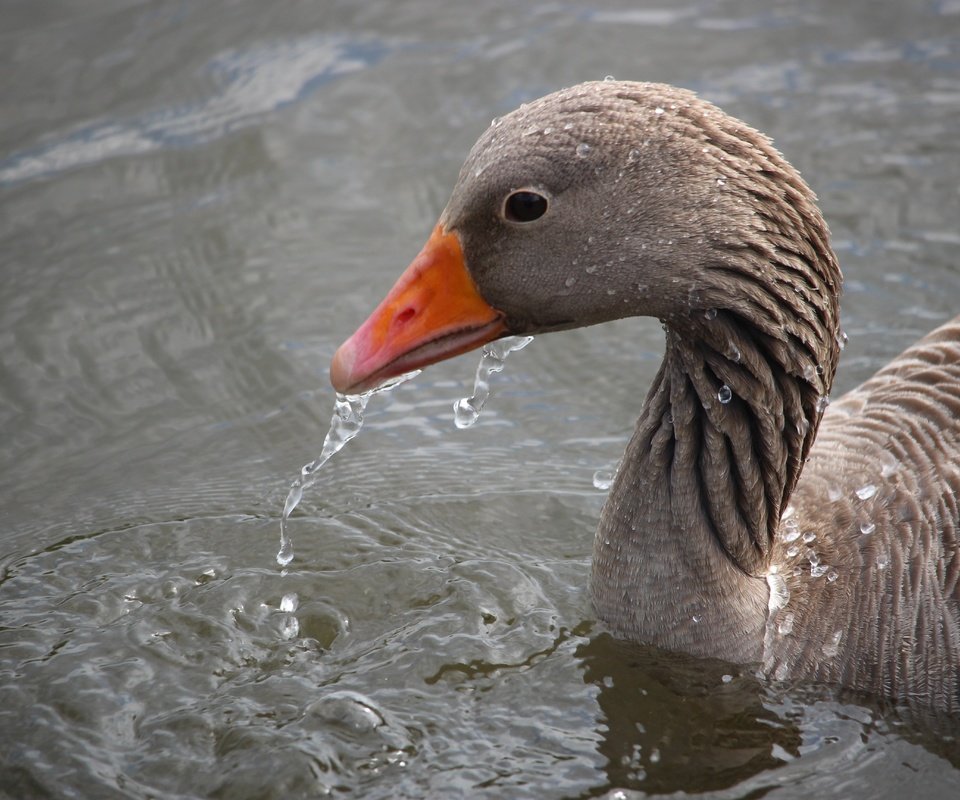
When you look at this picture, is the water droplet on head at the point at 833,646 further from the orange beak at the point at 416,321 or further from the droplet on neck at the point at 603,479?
the orange beak at the point at 416,321

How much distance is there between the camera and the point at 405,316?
17.0 feet

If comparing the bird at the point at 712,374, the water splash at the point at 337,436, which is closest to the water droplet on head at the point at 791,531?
the bird at the point at 712,374

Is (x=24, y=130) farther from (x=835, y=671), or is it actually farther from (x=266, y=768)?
(x=835, y=671)

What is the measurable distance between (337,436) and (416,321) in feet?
4.27

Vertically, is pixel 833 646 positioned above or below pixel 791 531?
below

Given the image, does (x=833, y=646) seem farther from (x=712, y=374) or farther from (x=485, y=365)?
(x=485, y=365)

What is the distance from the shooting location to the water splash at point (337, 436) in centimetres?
545

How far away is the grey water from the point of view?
558 centimetres

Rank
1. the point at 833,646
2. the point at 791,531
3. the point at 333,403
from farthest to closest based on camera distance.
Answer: the point at 333,403 < the point at 791,531 < the point at 833,646

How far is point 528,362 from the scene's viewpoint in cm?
867

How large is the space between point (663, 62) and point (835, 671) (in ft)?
24.1

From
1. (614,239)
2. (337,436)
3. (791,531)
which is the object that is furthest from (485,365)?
(791,531)

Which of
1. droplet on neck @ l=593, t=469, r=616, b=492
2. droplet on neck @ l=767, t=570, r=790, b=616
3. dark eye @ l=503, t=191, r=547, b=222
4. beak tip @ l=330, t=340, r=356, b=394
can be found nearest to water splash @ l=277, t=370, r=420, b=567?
beak tip @ l=330, t=340, r=356, b=394

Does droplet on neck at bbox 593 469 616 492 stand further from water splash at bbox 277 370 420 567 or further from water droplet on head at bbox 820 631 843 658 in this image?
water droplet on head at bbox 820 631 843 658
